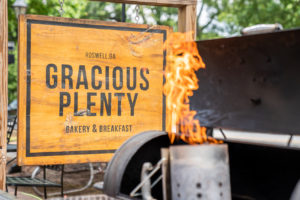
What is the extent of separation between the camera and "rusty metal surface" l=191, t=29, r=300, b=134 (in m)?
2.19

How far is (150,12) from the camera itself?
18.3 m

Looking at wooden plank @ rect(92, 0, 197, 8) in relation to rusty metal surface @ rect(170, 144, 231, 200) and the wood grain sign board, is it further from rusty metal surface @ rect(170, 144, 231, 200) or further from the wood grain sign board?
rusty metal surface @ rect(170, 144, 231, 200)

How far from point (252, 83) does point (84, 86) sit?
58.3 inches

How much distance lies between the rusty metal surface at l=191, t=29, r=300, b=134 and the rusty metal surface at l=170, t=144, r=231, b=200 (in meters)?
0.47

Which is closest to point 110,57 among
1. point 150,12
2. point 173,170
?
point 173,170

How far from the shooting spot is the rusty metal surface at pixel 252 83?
2191 millimetres

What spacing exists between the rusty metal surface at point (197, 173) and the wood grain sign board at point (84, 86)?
143 centimetres

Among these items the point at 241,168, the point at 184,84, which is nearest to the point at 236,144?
the point at 241,168

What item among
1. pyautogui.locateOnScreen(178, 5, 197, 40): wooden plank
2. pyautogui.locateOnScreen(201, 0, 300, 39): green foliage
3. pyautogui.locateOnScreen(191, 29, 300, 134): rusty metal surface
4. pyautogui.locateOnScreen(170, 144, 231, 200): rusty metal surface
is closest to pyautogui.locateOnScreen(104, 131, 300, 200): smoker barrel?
pyautogui.locateOnScreen(191, 29, 300, 134): rusty metal surface

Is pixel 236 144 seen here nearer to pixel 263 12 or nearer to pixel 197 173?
pixel 197 173

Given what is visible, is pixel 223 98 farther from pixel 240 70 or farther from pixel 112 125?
pixel 112 125

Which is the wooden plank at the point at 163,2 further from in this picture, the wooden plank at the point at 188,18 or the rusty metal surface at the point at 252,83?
the rusty metal surface at the point at 252,83

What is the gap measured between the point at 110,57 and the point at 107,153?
32.3 inches

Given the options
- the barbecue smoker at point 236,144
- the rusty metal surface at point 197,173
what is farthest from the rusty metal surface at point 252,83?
the rusty metal surface at point 197,173
